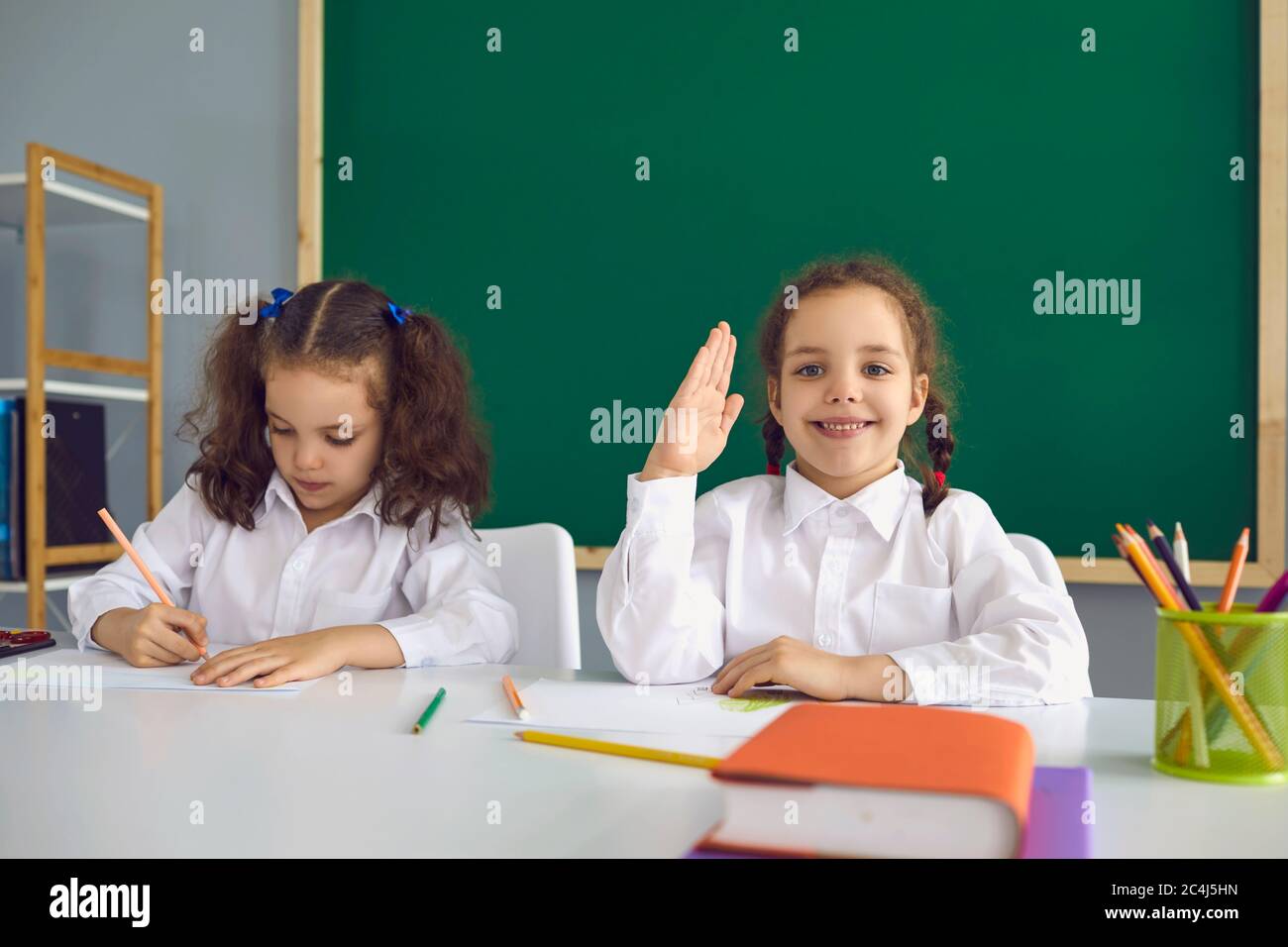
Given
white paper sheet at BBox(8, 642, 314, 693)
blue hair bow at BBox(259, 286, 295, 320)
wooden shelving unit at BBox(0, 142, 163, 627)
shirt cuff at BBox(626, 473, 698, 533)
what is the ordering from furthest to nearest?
wooden shelving unit at BBox(0, 142, 163, 627) → blue hair bow at BBox(259, 286, 295, 320) → shirt cuff at BBox(626, 473, 698, 533) → white paper sheet at BBox(8, 642, 314, 693)

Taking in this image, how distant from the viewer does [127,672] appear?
121cm

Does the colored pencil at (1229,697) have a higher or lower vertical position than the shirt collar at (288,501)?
lower

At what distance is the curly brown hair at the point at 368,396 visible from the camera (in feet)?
5.01

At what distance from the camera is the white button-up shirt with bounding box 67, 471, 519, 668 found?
1462mm

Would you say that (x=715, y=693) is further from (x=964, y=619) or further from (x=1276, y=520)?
(x=1276, y=520)

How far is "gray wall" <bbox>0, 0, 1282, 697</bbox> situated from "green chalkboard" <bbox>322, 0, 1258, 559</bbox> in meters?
0.18

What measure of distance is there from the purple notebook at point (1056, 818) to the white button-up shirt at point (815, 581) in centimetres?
32

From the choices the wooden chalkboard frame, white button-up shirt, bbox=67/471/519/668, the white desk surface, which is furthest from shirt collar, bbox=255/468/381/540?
the wooden chalkboard frame

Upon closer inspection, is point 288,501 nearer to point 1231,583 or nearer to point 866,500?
point 866,500

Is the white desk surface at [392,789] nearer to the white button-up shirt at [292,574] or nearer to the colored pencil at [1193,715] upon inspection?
the colored pencil at [1193,715]

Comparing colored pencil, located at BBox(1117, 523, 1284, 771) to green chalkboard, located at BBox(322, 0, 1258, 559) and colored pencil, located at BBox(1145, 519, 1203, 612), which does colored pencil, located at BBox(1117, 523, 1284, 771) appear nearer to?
colored pencil, located at BBox(1145, 519, 1203, 612)

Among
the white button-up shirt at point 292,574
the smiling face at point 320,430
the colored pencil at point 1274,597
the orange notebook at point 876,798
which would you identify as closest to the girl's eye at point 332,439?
the smiling face at point 320,430

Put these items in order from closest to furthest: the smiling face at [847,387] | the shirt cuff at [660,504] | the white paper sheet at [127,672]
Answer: the white paper sheet at [127,672] → the shirt cuff at [660,504] → the smiling face at [847,387]

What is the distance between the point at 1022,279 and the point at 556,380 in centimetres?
102
